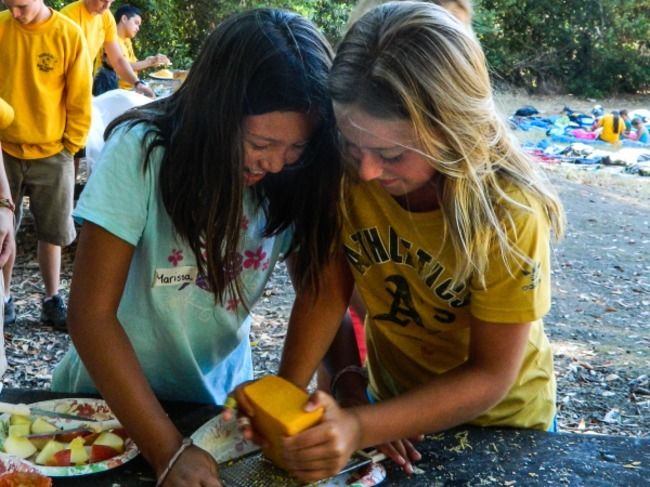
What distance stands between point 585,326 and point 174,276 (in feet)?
10.3

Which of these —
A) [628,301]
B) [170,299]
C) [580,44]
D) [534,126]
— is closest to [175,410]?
[170,299]

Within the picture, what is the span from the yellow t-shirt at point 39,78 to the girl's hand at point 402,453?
9.01ft

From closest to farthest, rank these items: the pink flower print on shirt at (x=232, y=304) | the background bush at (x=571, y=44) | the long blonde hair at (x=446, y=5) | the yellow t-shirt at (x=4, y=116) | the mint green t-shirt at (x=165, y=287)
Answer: the mint green t-shirt at (x=165, y=287) → the pink flower print on shirt at (x=232, y=304) → the long blonde hair at (x=446, y=5) → the yellow t-shirt at (x=4, y=116) → the background bush at (x=571, y=44)

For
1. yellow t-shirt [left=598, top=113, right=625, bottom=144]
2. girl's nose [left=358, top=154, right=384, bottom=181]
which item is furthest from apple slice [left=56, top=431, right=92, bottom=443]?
yellow t-shirt [left=598, top=113, right=625, bottom=144]

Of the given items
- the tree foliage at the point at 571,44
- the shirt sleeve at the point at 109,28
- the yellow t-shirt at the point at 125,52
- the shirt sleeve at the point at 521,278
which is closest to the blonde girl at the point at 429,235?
the shirt sleeve at the point at 521,278

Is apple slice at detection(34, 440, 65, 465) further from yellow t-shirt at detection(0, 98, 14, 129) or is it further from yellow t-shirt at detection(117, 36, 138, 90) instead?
yellow t-shirt at detection(117, 36, 138, 90)

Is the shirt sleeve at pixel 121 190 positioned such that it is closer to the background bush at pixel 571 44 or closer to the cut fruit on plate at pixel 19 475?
the cut fruit on plate at pixel 19 475

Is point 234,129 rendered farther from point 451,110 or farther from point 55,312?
point 55,312

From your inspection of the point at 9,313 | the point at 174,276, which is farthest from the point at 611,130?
the point at 174,276

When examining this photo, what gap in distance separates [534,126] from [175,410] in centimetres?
926

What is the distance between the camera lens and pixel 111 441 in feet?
4.41

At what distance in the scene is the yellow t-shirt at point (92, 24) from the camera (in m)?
4.74

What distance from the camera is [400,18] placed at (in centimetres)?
120

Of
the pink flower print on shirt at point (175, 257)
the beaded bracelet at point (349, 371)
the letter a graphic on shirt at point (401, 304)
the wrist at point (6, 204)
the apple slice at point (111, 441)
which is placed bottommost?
the beaded bracelet at point (349, 371)
